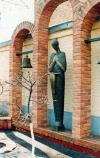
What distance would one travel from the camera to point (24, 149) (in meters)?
5.65

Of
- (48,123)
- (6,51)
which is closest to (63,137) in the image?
(48,123)

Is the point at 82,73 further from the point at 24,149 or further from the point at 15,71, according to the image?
the point at 15,71

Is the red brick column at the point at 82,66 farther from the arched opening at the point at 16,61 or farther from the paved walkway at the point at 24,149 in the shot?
the arched opening at the point at 16,61

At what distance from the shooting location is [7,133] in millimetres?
7453

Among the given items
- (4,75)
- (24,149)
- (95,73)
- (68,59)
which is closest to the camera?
(24,149)

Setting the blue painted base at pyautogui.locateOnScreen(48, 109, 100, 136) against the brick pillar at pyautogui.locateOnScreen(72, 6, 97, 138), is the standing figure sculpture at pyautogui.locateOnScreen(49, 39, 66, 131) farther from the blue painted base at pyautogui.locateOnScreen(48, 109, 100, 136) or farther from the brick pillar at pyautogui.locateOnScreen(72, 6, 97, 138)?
the brick pillar at pyautogui.locateOnScreen(72, 6, 97, 138)

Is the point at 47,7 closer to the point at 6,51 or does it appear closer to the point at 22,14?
the point at 22,14

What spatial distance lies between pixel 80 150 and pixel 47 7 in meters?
4.29

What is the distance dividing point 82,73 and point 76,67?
0.74ft

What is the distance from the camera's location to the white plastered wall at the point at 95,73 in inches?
236

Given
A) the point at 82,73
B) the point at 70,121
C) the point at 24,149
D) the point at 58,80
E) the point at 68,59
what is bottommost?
the point at 24,149

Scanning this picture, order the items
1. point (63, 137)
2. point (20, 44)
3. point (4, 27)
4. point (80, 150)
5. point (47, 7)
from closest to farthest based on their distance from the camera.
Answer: point (80, 150), point (63, 137), point (47, 7), point (20, 44), point (4, 27)

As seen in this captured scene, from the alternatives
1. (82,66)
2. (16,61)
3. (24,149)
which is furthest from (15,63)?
(24,149)

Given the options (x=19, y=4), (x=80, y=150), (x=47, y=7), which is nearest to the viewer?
(x=80, y=150)
